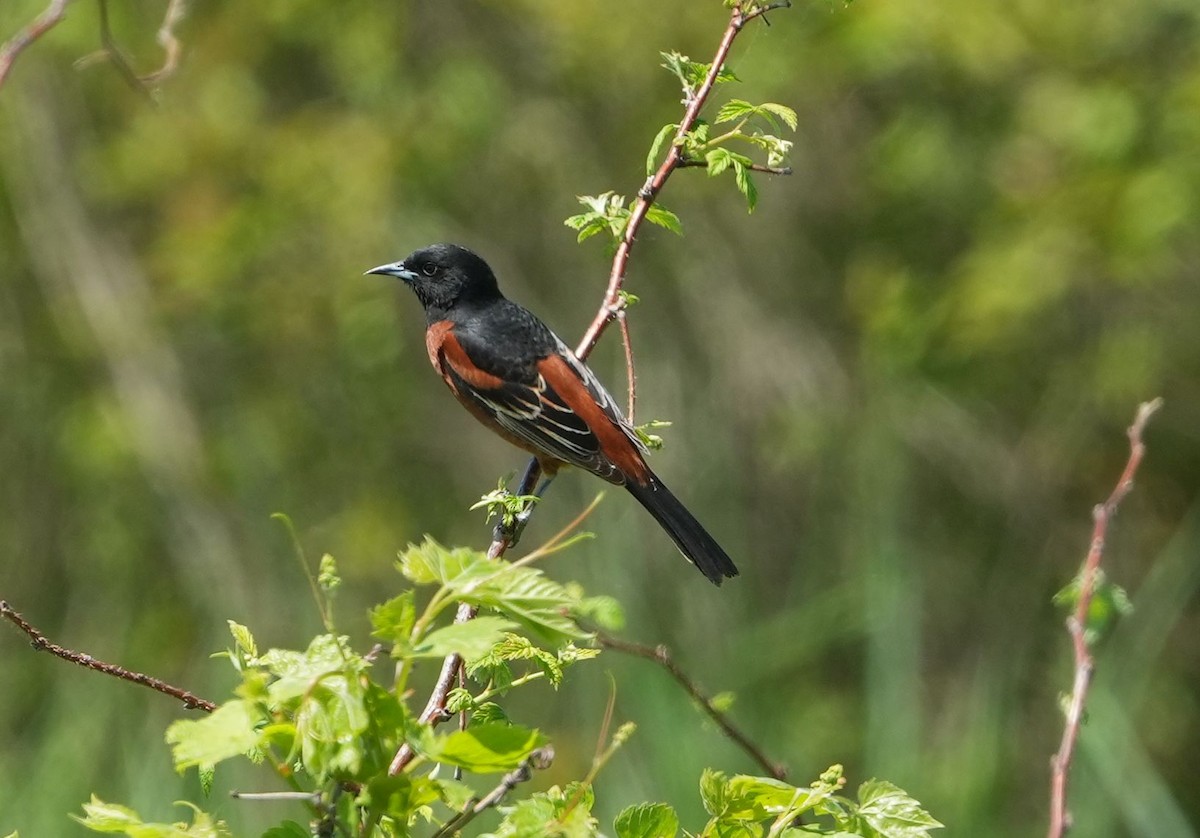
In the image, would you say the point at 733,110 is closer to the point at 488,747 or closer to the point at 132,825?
the point at 488,747

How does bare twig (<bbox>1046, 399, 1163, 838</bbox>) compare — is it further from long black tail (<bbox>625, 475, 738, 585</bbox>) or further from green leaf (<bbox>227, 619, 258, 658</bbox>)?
long black tail (<bbox>625, 475, 738, 585</bbox>)

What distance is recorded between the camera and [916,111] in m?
7.97

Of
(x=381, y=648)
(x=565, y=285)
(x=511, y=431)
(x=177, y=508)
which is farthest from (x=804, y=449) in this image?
(x=381, y=648)

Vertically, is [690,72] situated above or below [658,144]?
above

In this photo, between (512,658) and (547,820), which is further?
(512,658)

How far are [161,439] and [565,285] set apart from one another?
2471mm

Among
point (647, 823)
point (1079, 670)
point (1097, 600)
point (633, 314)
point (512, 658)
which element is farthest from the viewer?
point (633, 314)

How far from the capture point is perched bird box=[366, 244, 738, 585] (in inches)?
160

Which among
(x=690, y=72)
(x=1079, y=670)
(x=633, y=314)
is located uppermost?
(x=633, y=314)

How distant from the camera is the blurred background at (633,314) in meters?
7.33

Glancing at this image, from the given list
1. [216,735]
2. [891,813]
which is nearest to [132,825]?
[216,735]

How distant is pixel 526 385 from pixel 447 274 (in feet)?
1.69

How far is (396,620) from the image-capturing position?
1.35m

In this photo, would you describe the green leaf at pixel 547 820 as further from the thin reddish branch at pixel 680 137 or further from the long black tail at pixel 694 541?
the long black tail at pixel 694 541
